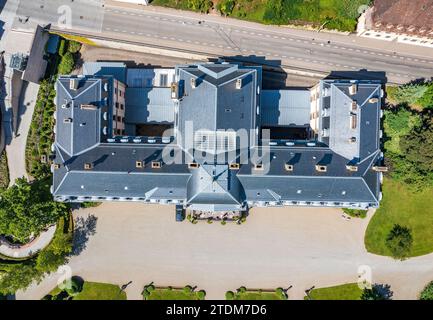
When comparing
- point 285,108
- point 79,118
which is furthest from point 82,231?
point 285,108

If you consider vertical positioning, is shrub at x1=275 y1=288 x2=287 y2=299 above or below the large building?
below

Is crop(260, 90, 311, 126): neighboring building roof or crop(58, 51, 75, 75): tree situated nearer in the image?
crop(260, 90, 311, 126): neighboring building roof

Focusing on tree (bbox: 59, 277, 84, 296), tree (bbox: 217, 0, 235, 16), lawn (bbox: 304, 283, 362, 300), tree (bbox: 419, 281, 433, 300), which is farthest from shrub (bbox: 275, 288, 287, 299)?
tree (bbox: 217, 0, 235, 16)

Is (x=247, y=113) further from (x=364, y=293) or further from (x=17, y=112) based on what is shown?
(x=17, y=112)

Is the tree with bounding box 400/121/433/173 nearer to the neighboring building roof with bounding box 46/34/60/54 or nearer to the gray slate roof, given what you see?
the gray slate roof

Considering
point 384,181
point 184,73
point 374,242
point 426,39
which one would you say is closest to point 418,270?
point 374,242

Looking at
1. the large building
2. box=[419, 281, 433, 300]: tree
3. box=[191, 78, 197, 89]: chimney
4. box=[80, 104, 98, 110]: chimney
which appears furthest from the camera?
box=[419, 281, 433, 300]: tree

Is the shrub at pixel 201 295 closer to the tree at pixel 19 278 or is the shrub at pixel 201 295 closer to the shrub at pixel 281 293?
the shrub at pixel 281 293
